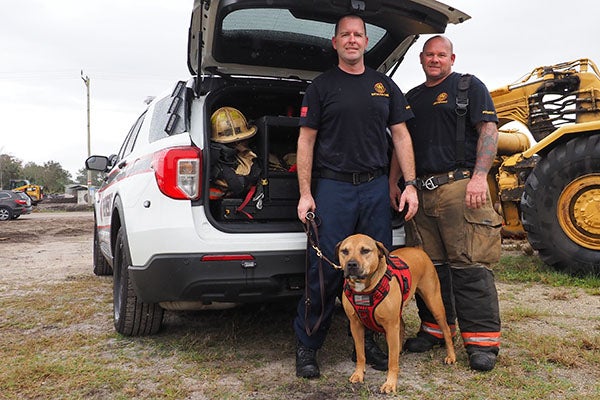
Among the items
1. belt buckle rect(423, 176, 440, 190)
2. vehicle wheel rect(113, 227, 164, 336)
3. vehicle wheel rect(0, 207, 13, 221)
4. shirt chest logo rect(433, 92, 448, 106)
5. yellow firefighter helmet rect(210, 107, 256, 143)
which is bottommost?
vehicle wheel rect(0, 207, 13, 221)

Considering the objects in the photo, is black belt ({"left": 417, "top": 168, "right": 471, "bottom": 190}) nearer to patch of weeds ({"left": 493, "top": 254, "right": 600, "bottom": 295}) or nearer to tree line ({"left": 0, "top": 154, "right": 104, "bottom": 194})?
patch of weeds ({"left": 493, "top": 254, "right": 600, "bottom": 295})

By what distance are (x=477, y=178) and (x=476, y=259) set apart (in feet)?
1.63

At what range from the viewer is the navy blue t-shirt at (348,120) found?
3062 mm

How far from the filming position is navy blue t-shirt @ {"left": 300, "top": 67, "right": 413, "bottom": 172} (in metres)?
3.06

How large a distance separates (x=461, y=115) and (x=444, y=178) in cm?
40

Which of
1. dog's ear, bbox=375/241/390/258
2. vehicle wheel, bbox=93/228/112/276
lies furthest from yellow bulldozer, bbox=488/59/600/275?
vehicle wheel, bbox=93/228/112/276

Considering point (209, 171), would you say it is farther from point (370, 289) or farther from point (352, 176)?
point (370, 289)

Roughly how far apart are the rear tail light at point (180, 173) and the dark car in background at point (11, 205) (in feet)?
68.1

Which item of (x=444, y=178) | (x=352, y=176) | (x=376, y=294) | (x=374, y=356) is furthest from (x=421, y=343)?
(x=352, y=176)

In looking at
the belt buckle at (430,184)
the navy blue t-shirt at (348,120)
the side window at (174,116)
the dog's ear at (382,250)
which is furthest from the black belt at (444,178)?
the side window at (174,116)

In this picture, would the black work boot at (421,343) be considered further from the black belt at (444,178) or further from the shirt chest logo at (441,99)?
the shirt chest logo at (441,99)

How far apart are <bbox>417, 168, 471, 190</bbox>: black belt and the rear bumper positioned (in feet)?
3.10

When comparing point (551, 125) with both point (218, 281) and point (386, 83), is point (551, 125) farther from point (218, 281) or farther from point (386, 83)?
point (218, 281)

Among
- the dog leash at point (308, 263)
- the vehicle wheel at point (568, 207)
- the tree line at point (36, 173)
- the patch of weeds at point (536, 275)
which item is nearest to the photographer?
the dog leash at point (308, 263)
